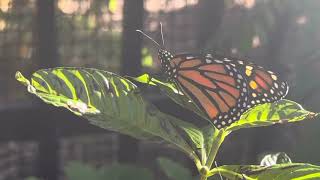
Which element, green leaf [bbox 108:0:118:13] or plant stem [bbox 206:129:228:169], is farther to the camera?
green leaf [bbox 108:0:118:13]

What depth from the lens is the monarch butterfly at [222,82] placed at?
3.34ft

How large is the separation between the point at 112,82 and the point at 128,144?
1.07m

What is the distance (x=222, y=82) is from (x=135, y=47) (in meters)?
0.89

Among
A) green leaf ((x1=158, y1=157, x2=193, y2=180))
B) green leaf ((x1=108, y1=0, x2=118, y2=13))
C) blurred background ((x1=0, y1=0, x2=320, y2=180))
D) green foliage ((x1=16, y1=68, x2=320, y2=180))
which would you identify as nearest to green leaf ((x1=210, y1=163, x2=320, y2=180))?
green foliage ((x1=16, y1=68, x2=320, y2=180))

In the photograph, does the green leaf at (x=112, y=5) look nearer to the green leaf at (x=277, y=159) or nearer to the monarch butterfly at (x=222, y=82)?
the monarch butterfly at (x=222, y=82)

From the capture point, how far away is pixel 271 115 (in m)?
0.91

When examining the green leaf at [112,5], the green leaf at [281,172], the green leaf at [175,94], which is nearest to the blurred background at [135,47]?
Answer: the green leaf at [112,5]

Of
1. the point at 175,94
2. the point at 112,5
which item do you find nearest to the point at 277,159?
the point at 175,94

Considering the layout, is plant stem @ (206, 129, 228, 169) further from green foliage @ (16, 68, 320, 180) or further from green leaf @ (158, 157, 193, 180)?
green leaf @ (158, 157, 193, 180)

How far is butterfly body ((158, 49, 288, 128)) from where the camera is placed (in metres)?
1.02

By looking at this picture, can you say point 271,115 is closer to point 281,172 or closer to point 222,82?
point 281,172

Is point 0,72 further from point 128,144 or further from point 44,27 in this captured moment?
point 128,144

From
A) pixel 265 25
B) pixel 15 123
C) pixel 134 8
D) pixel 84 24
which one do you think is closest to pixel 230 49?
pixel 265 25

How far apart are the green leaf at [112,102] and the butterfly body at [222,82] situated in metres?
0.08
